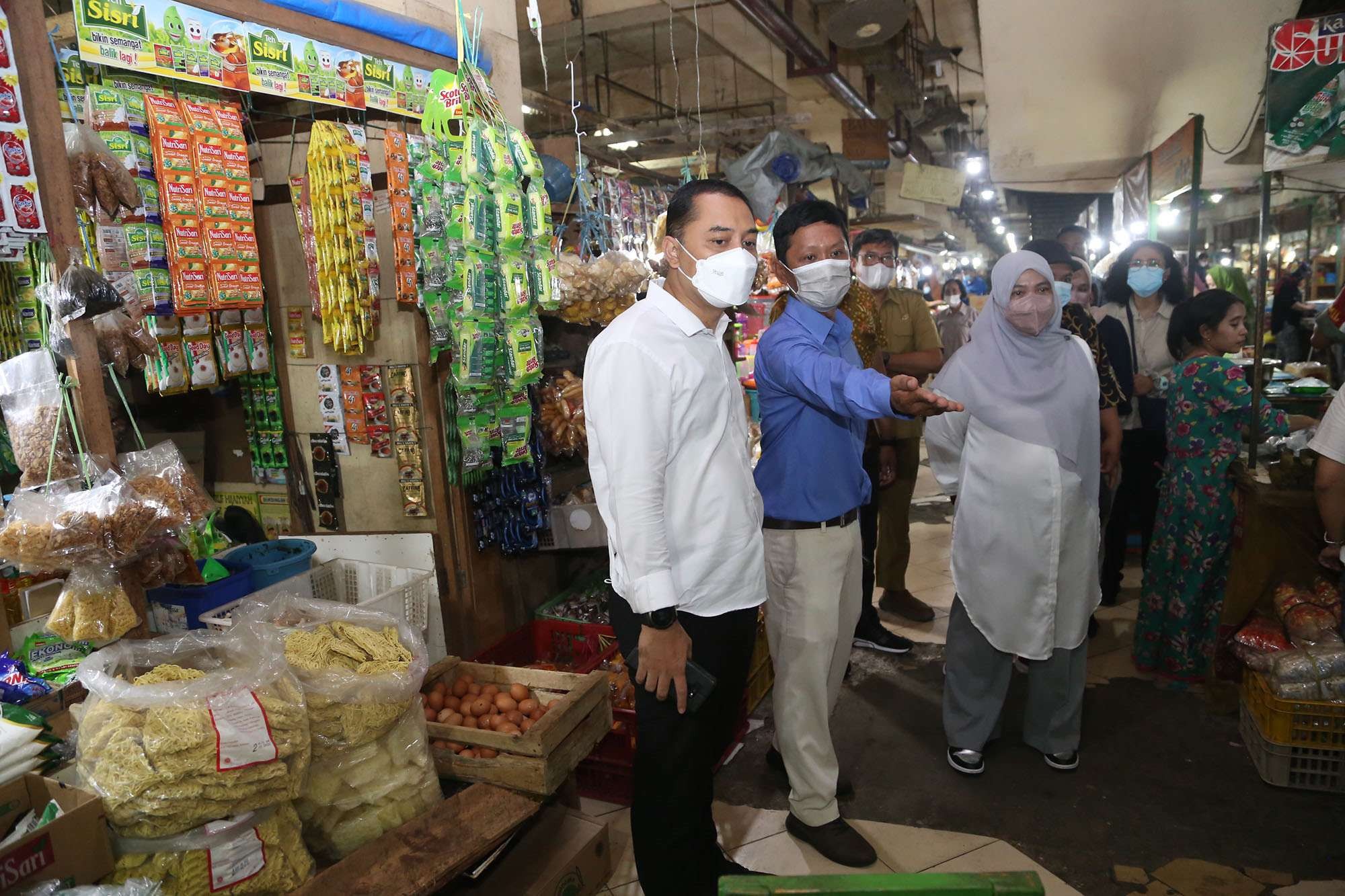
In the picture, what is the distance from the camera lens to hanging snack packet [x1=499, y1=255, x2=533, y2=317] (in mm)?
2771

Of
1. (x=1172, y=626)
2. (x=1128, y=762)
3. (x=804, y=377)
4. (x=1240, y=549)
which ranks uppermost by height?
(x=804, y=377)

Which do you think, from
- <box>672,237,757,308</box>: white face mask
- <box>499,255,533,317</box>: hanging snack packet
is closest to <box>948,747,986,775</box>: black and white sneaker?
<box>672,237,757,308</box>: white face mask

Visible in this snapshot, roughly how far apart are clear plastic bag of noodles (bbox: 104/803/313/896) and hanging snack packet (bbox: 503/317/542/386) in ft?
5.03

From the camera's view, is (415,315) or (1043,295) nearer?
(1043,295)

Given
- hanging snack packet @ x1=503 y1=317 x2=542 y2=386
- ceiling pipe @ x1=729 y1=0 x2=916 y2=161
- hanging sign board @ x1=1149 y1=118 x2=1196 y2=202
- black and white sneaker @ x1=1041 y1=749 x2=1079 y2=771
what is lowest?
black and white sneaker @ x1=1041 y1=749 x2=1079 y2=771

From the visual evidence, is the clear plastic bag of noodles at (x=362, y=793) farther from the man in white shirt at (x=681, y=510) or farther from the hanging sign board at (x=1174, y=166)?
the hanging sign board at (x=1174, y=166)

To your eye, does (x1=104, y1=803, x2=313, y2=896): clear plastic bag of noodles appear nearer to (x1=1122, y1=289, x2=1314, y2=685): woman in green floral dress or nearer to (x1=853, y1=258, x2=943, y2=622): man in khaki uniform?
(x1=853, y1=258, x2=943, y2=622): man in khaki uniform

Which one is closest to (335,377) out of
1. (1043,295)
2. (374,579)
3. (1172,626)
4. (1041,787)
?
(374,579)

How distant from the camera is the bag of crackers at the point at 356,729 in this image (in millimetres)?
1892

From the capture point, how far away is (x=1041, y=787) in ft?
8.98

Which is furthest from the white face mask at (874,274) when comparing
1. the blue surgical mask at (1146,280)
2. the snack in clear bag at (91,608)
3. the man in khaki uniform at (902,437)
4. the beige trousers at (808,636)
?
the snack in clear bag at (91,608)

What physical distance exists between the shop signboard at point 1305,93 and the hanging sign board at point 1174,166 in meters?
0.37

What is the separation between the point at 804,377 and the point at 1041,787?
170 centimetres

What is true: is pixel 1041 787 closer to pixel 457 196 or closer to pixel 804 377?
pixel 804 377
